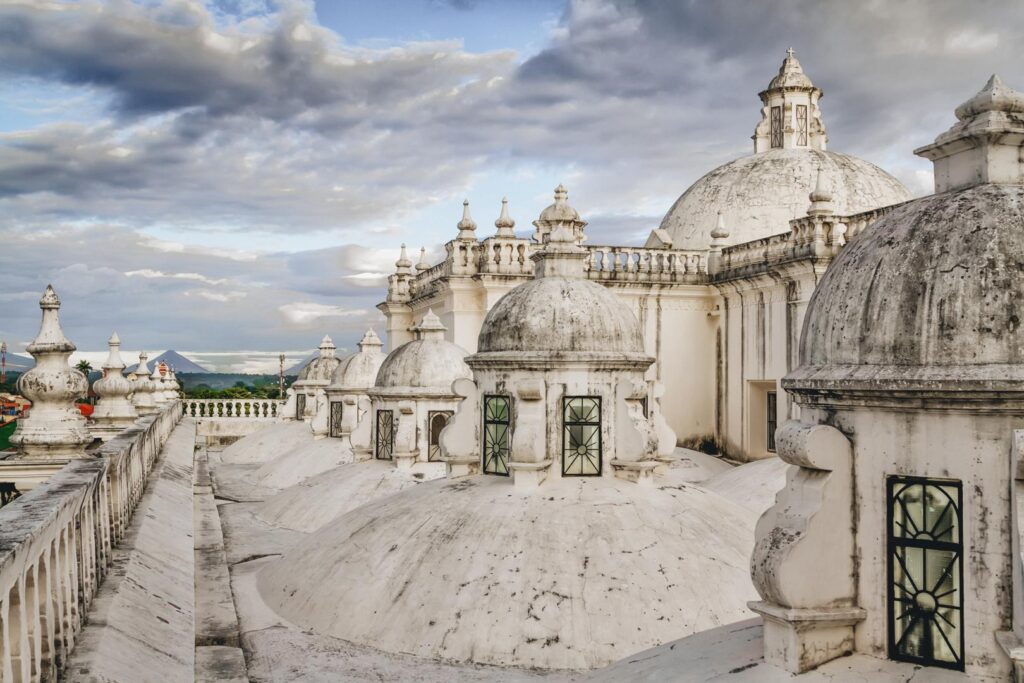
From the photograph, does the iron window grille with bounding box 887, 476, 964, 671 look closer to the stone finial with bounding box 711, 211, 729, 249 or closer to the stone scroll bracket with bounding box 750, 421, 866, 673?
the stone scroll bracket with bounding box 750, 421, 866, 673

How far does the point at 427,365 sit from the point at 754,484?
839cm

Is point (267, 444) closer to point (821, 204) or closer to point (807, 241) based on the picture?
point (807, 241)

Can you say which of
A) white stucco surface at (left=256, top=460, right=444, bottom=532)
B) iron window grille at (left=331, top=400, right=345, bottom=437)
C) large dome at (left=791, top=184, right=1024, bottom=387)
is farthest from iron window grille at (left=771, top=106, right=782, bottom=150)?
large dome at (left=791, top=184, right=1024, bottom=387)

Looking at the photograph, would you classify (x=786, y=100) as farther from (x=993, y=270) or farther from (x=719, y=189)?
(x=993, y=270)

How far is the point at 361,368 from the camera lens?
105ft

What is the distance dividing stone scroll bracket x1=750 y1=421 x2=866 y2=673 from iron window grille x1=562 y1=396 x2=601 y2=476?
8.19 metres

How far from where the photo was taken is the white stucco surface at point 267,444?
41.0m

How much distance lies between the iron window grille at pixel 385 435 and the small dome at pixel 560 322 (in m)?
8.40

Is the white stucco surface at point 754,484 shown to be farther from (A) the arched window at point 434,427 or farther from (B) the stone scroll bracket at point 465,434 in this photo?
(B) the stone scroll bracket at point 465,434

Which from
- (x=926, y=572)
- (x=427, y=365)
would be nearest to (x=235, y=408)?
(x=427, y=365)

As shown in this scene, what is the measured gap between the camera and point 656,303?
30.8 meters

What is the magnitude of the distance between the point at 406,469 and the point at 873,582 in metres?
17.3

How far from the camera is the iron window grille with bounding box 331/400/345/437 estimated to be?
32.6 meters

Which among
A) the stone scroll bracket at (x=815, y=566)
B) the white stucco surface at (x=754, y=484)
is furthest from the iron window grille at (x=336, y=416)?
the stone scroll bracket at (x=815, y=566)
